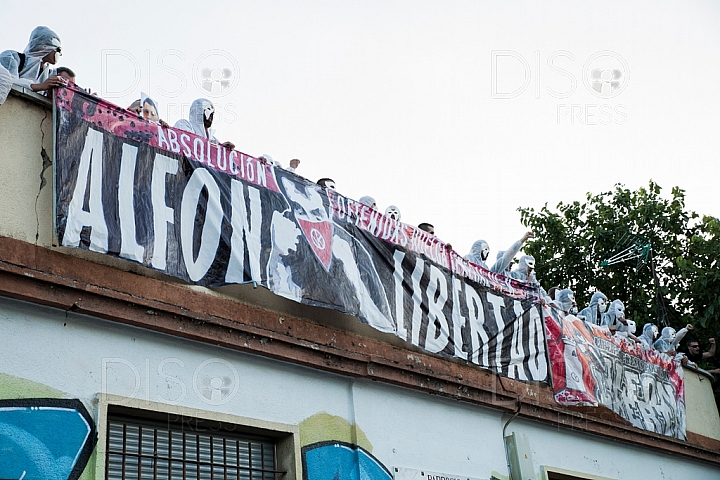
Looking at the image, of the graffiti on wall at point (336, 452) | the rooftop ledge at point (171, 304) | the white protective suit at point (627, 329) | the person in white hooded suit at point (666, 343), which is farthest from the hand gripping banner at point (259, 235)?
the person in white hooded suit at point (666, 343)

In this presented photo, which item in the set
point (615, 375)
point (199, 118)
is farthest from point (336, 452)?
point (615, 375)

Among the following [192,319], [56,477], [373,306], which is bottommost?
[56,477]

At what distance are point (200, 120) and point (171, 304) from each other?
2118 millimetres

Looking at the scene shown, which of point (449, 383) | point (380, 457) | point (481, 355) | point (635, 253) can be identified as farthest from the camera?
point (635, 253)

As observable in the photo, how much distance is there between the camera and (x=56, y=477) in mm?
5762

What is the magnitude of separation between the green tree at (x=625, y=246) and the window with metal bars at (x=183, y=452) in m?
13.7

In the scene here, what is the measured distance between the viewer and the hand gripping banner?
664 centimetres

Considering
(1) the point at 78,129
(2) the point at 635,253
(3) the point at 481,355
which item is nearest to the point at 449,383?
(3) the point at 481,355

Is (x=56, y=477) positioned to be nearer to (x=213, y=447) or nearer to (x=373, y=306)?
(x=213, y=447)

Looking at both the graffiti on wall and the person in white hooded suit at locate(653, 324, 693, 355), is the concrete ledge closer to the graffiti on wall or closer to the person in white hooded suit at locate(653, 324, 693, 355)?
the graffiti on wall

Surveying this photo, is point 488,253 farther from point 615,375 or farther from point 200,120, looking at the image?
point 200,120

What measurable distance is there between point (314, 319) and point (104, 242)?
2.41m

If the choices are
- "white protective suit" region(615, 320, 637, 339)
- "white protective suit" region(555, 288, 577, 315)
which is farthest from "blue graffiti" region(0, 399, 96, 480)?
"white protective suit" region(615, 320, 637, 339)

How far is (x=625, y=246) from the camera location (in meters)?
22.0
